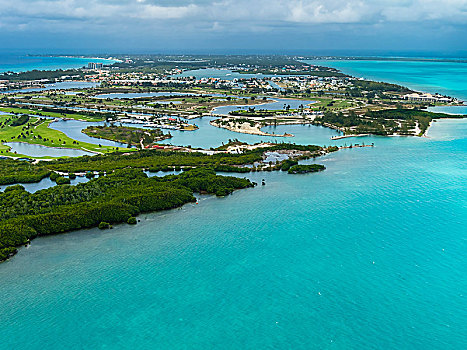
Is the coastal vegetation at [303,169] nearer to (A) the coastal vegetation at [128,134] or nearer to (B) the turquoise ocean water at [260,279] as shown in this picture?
(B) the turquoise ocean water at [260,279]

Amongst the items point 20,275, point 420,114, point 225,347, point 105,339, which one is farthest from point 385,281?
point 420,114

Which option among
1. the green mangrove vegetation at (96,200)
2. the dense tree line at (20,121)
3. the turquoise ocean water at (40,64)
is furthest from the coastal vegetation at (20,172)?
the turquoise ocean water at (40,64)

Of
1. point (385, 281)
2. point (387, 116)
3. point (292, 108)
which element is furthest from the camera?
point (292, 108)

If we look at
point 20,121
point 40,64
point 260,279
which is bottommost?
point 260,279

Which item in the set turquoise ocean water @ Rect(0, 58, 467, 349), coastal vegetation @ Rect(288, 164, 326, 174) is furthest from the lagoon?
coastal vegetation @ Rect(288, 164, 326, 174)

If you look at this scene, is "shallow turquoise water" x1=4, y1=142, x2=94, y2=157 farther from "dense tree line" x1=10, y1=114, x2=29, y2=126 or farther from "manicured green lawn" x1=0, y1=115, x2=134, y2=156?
"dense tree line" x1=10, y1=114, x2=29, y2=126

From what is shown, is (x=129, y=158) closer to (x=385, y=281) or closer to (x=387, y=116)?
(x=385, y=281)

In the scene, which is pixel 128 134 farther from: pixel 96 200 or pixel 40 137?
pixel 96 200

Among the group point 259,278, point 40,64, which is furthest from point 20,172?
point 40,64

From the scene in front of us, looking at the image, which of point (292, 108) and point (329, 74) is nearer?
point (292, 108)
